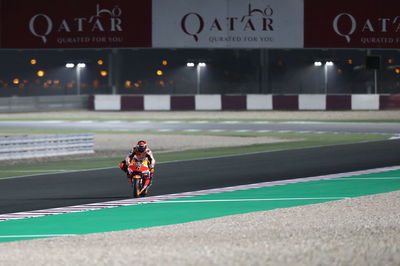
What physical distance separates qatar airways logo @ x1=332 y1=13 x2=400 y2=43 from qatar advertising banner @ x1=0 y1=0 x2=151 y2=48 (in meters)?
9.67

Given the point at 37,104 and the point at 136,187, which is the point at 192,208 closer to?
the point at 136,187

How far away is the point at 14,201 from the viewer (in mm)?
15750

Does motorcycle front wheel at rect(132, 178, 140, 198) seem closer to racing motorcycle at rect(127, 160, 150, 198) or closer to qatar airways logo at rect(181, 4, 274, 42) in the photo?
racing motorcycle at rect(127, 160, 150, 198)

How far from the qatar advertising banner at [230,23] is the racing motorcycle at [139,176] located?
110 ft

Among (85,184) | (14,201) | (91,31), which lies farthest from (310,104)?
(14,201)

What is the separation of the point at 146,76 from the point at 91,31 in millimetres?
20355

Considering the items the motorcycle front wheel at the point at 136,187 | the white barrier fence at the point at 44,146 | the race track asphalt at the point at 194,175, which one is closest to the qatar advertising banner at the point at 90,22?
→ the white barrier fence at the point at 44,146

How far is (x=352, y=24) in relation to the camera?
4981cm

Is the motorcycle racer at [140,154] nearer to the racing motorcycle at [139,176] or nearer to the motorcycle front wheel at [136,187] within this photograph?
the racing motorcycle at [139,176]

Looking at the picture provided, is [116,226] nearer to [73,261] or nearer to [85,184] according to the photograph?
[73,261]

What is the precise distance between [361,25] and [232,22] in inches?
262

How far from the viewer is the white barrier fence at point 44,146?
25.0 meters

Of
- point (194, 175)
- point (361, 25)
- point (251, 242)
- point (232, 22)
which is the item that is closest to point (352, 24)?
point (361, 25)

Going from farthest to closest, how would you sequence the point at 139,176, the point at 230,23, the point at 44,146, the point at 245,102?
the point at 230,23 → the point at 245,102 → the point at 44,146 → the point at 139,176
